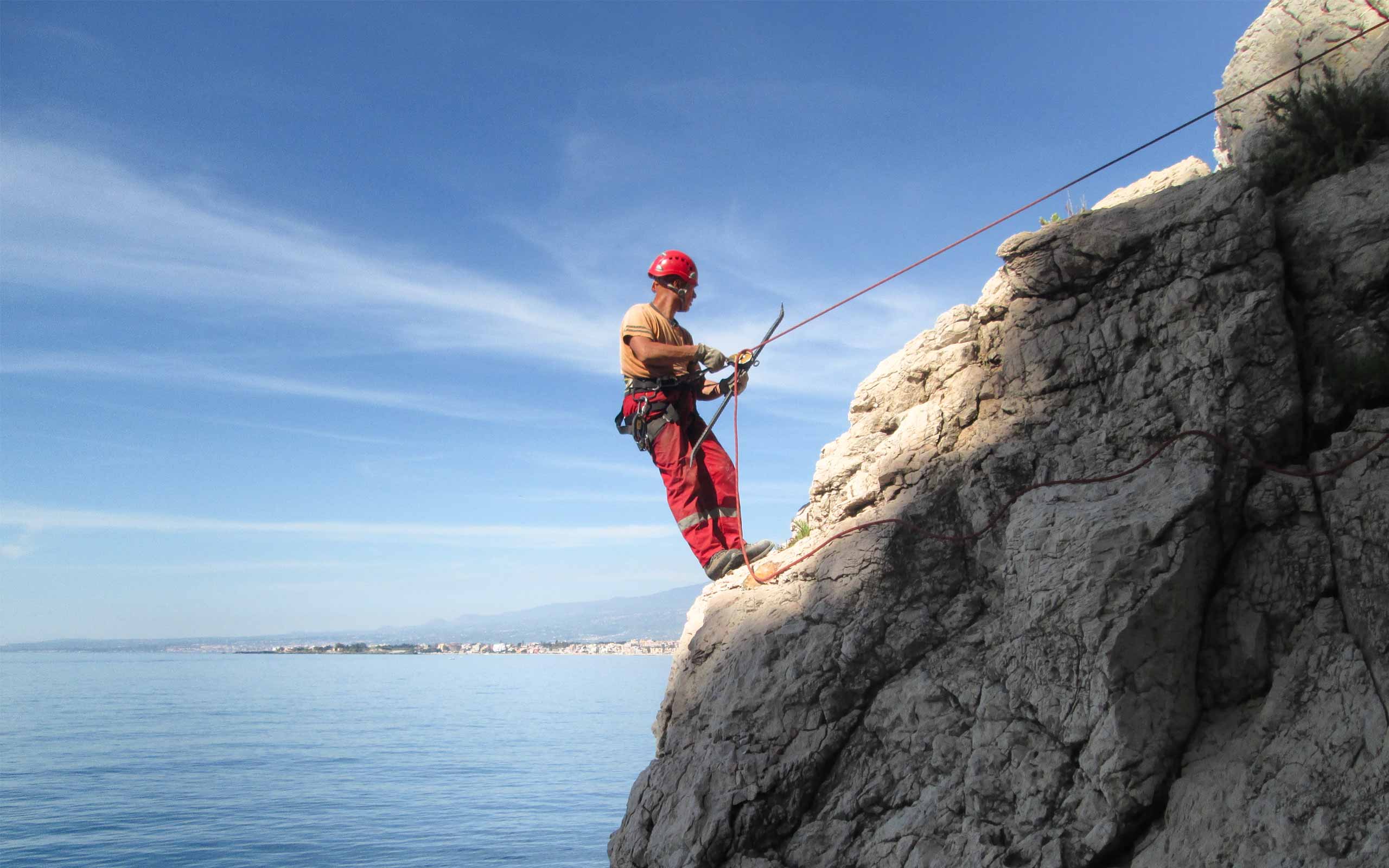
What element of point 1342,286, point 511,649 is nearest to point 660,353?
point 1342,286

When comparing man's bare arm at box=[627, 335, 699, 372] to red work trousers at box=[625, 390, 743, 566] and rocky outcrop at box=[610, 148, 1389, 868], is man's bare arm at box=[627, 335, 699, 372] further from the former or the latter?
rocky outcrop at box=[610, 148, 1389, 868]

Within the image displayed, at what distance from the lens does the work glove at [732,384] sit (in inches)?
298

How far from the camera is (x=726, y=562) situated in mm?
7168

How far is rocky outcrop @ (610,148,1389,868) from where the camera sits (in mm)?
4035

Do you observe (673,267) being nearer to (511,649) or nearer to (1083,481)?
(1083,481)

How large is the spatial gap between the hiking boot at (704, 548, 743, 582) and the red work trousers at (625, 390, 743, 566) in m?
0.09

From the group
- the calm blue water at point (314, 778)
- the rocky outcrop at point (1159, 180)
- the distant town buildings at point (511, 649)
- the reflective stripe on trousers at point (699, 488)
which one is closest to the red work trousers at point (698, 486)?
the reflective stripe on trousers at point (699, 488)

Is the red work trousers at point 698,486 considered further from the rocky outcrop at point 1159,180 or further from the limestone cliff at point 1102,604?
the rocky outcrop at point 1159,180

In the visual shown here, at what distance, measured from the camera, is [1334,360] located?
473 centimetres

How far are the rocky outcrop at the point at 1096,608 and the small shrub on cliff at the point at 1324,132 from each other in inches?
9.0

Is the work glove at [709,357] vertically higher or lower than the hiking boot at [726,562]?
higher

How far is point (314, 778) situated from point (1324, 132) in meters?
22.6

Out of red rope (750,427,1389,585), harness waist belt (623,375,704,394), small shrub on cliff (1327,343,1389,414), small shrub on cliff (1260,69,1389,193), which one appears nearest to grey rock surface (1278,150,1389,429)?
small shrub on cliff (1327,343,1389,414)

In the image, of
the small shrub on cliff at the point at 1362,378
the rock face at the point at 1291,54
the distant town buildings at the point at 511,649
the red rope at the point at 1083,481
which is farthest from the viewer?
the distant town buildings at the point at 511,649
